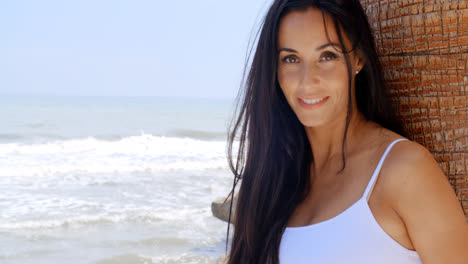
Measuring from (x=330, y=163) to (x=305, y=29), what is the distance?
1.67 ft

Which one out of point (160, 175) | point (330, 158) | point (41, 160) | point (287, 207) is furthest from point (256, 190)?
point (41, 160)

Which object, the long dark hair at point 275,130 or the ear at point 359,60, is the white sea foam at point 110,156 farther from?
the ear at point 359,60

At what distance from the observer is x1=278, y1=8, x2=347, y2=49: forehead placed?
1.71 metres

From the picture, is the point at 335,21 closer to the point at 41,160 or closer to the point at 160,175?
the point at 160,175

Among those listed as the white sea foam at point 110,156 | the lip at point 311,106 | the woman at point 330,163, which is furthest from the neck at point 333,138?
the white sea foam at point 110,156

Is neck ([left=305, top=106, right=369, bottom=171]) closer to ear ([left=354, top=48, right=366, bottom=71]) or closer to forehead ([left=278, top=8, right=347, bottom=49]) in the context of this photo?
ear ([left=354, top=48, right=366, bottom=71])

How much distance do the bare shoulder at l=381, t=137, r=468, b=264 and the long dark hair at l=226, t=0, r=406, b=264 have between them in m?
0.25

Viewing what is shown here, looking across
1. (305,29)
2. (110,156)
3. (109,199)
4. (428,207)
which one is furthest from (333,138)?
(110,156)

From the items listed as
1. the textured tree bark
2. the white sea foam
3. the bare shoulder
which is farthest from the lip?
the white sea foam

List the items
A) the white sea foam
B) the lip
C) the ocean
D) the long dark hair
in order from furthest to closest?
the white sea foam
the ocean
the lip
the long dark hair

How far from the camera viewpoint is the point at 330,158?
6.41 feet

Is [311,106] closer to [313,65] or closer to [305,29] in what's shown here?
[313,65]

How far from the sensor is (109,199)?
8.83 m

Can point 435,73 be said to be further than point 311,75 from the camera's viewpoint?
No
